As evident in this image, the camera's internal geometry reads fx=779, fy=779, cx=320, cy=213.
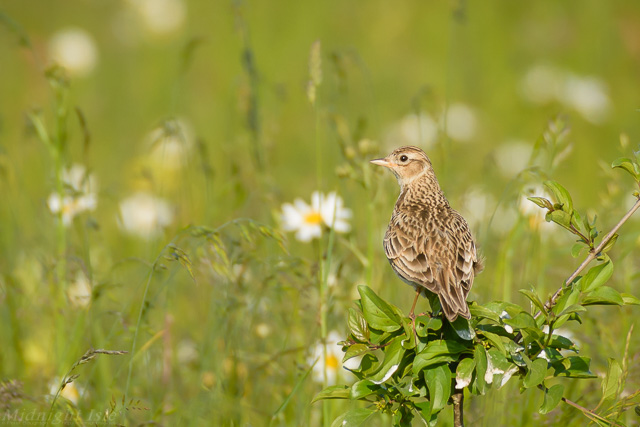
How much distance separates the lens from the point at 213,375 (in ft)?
13.0

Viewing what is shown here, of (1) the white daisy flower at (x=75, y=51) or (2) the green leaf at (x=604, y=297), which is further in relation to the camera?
(1) the white daisy flower at (x=75, y=51)

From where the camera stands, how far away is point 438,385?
7.36ft

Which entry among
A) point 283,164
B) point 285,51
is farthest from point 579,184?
point 285,51

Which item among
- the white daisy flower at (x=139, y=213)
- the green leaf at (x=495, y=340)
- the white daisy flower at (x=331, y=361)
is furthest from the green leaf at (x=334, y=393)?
the white daisy flower at (x=139, y=213)

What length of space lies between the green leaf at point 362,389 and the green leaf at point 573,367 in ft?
1.82

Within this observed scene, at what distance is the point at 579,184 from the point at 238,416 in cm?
597

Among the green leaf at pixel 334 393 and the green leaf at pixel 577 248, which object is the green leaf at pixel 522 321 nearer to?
the green leaf at pixel 577 248

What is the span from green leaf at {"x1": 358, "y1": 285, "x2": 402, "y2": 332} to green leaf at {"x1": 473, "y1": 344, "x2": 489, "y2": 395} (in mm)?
242

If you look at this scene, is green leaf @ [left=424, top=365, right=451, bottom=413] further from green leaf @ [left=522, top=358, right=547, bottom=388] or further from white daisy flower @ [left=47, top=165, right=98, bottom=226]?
white daisy flower @ [left=47, top=165, right=98, bottom=226]

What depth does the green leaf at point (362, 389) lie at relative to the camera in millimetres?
2324

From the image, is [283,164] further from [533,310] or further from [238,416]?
[533,310]

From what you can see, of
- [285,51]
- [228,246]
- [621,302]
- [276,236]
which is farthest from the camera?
[285,51]

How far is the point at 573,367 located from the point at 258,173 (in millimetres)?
2667

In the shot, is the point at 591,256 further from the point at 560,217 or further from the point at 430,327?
the point at 430,327
